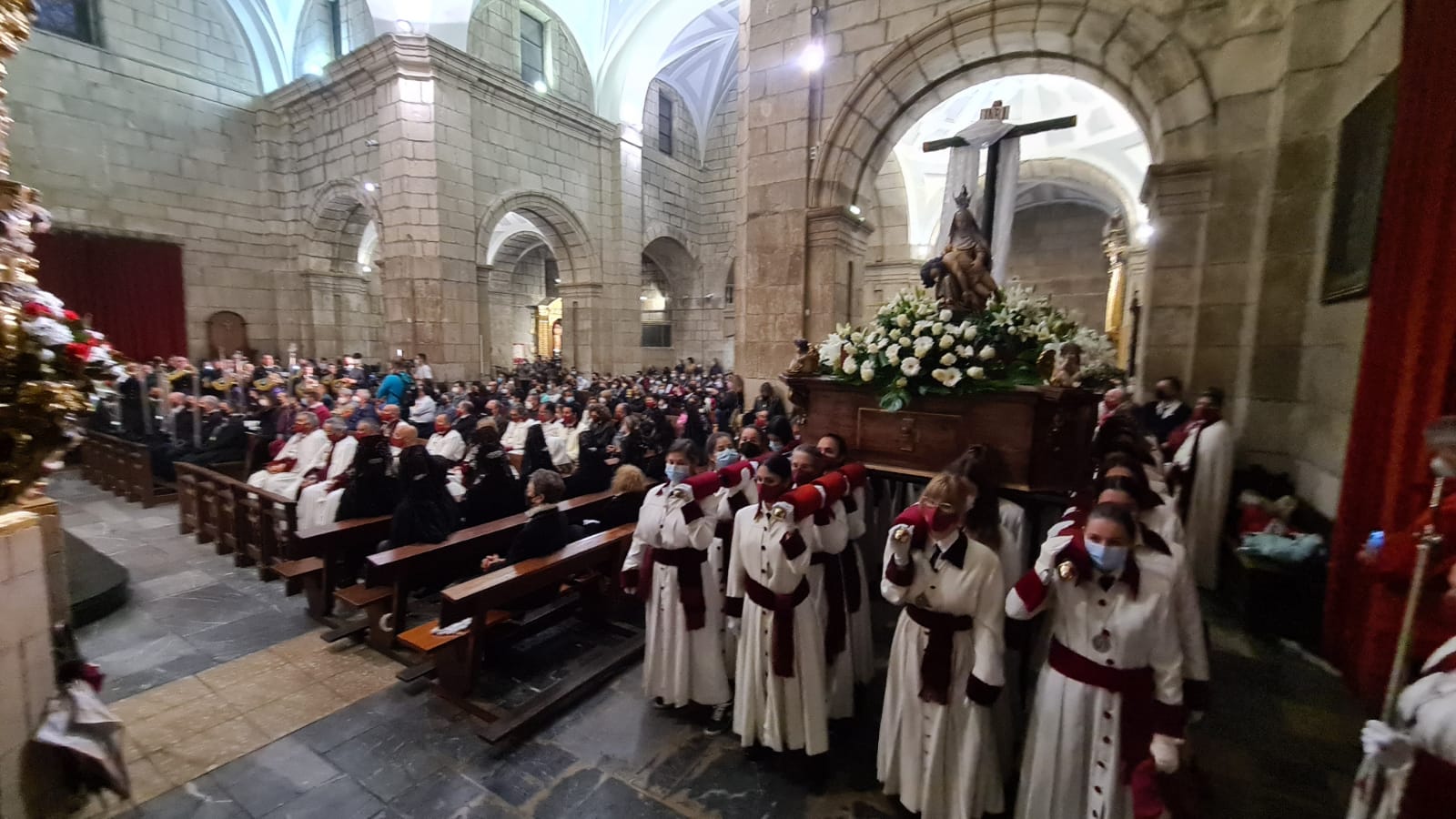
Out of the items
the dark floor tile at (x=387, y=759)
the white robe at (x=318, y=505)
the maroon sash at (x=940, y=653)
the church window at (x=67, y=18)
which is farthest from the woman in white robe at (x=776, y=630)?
the church window at (x=67, y=18)

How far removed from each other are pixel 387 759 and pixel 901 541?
296 cm

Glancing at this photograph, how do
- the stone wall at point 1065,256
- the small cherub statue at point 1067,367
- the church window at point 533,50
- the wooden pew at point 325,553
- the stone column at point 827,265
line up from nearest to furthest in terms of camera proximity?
the small cherub statue at point 1067,367, the wooden pew at point 325,553, the stone column at point 827,265, the church window at point 533,50, the stone wall at point 1065,256

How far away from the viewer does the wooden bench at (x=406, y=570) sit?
3.98 m

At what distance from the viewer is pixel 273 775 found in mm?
2961

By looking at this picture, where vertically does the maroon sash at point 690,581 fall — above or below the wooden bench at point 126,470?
above

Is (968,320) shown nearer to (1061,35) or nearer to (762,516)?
(762,516)

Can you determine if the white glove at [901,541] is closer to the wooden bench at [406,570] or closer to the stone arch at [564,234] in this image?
the wooden bench at [406,570]

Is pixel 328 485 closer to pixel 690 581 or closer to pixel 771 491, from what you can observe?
pixel 690 581

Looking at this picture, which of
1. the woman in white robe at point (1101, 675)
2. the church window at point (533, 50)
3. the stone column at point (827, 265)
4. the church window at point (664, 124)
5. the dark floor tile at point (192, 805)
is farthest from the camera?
the church window at point (664, 124)

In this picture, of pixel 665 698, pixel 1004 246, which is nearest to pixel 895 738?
pixel 665 698

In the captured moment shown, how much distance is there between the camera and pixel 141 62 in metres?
13.1

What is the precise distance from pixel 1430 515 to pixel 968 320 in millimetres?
2019

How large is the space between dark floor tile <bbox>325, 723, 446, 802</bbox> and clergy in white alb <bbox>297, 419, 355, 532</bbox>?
2.64 meters

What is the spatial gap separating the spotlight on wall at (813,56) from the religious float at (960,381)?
371 centimetres
